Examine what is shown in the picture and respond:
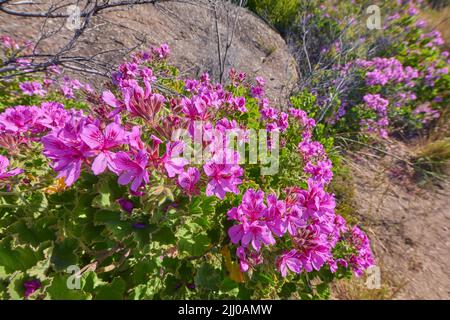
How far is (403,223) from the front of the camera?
149 inches

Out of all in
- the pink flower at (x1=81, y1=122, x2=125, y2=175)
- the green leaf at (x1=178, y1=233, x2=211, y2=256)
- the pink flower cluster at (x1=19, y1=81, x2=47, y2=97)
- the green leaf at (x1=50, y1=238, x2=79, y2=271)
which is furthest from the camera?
the pink flower cluster at (x1=19, y1=81, x2=47, y2=97)

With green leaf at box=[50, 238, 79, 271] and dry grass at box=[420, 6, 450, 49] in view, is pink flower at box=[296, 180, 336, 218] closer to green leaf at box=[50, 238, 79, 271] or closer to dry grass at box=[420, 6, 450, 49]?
green leaf at box=[50, 238, 79, 271]

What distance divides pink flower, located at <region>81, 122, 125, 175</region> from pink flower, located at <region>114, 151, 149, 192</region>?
3 cm

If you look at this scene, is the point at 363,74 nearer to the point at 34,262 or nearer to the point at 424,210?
the point at 424,210

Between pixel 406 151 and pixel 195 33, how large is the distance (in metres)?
4.67

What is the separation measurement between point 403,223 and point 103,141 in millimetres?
4107

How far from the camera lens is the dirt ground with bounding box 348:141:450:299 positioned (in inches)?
123

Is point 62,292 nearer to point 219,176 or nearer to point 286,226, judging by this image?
point 219,176

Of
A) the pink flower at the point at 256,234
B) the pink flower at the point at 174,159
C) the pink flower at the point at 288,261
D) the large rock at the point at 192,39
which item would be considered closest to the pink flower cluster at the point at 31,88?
the large rock at the point at 192,39

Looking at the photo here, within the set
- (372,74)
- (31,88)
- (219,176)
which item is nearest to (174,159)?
(219,176)

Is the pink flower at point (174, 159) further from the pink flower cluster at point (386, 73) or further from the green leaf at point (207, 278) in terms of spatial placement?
the pink flower cluster at point (386, 73)

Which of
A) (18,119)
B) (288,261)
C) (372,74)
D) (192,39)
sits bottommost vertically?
(288,261)

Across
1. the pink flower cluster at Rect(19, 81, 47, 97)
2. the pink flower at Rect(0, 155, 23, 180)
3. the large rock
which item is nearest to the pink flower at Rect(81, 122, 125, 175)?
the pink flower at Rect(0, 155, 23, 180)
